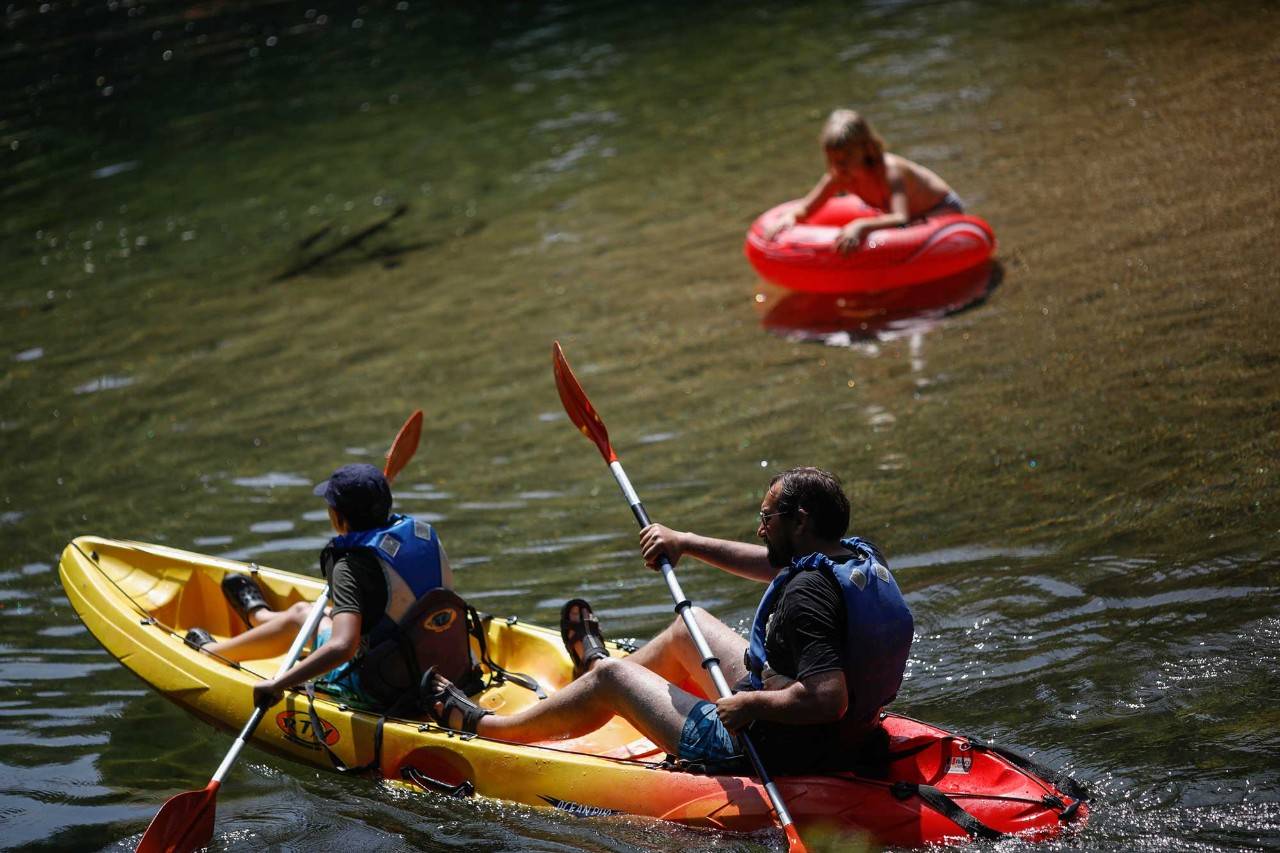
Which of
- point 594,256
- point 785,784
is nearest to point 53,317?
point 594,256

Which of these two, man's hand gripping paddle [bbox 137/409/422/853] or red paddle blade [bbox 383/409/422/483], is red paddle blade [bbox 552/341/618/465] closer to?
red paddle blade [bbox 383/409/422/483]

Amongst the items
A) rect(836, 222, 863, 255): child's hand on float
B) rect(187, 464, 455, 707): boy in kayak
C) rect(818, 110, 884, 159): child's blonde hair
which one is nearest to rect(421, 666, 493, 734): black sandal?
rect(187, 464, 455, 707): boy in kayak

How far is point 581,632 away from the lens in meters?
5.35

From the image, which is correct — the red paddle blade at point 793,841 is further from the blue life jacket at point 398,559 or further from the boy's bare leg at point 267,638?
the boy's bare leg at point 267,638

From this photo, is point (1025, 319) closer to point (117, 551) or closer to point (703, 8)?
point (117, 551)

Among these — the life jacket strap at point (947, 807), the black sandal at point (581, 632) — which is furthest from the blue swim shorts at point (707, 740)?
the black sandal at point (581, 632)

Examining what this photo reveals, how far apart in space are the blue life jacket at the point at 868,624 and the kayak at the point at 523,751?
0.31 metres

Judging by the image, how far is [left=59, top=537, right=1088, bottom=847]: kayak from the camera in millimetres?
4160

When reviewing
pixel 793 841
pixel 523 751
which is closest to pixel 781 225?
pixel 523 751

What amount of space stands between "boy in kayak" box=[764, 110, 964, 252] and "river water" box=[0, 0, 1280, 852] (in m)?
0.65

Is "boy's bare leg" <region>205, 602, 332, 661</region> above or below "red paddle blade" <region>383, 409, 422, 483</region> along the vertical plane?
below

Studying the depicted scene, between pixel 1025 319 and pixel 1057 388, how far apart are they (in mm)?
1152

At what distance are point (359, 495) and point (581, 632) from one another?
1.04 metres

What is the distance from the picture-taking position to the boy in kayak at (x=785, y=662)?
13.2ft
